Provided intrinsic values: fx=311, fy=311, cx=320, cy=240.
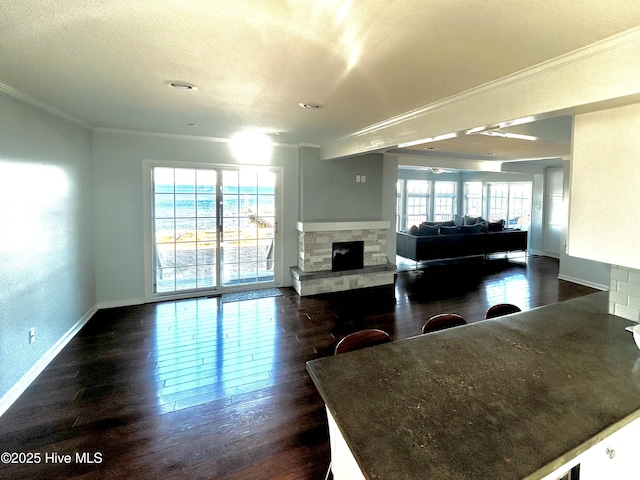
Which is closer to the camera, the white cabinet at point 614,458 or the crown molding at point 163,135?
the white cabinet at point 614,458

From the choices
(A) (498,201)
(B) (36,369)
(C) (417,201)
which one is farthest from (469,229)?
(B) (36,369)

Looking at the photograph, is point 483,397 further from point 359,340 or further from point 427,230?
point 427,230

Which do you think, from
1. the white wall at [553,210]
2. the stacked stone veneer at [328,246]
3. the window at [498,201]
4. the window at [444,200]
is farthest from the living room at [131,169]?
the window at [444,200]

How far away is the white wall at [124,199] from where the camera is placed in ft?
13.8

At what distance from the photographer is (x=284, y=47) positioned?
1.69 m

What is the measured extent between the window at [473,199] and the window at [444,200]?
15.2 inches

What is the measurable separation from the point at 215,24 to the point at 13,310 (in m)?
2.64

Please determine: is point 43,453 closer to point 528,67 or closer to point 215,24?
point 215,24

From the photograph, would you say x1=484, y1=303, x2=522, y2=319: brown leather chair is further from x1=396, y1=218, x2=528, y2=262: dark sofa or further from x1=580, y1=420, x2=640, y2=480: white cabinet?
x1=396, y1=218, x2=528, y2=262: dark sofa

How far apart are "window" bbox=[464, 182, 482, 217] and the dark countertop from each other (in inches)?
376

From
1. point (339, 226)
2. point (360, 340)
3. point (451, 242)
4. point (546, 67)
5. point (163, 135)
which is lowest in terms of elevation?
point (360, 340)

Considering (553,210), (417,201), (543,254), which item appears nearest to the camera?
(553,210)

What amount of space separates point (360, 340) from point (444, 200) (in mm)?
10120

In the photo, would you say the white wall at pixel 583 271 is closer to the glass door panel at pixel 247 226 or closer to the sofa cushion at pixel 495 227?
the sofa cushion at pixel 495 227
